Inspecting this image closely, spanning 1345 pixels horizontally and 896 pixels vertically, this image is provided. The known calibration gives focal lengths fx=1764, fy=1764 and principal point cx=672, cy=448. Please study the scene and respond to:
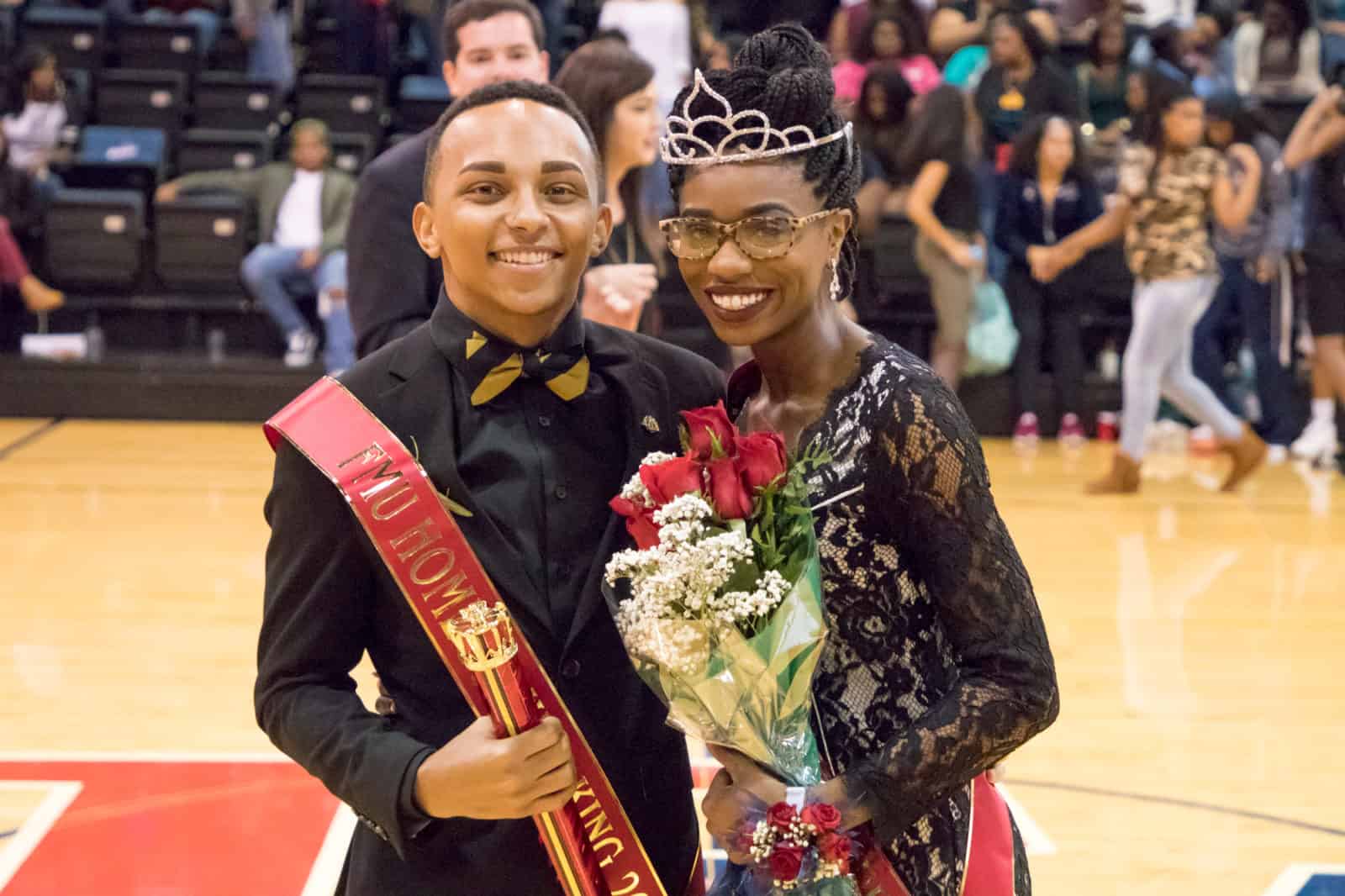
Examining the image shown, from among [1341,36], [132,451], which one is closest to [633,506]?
[132,451]

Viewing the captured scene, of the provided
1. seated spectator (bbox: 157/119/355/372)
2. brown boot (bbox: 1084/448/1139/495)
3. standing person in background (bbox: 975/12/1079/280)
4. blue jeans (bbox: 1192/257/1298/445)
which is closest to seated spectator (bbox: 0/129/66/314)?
seated spectator (bbox: 157/119/355/372)

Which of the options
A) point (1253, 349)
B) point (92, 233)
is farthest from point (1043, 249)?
point (92, 233)

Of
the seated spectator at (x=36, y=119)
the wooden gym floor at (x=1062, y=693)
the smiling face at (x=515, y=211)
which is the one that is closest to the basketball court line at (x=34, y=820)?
the wooden gym floor at (x=1062, y=693)

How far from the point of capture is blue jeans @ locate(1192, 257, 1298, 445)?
29.3ft

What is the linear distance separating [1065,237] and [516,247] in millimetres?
7656

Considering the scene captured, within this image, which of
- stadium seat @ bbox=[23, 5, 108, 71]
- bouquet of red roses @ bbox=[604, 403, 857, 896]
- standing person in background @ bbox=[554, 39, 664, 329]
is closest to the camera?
bouquet of red roses @ bbox=[604, 403, 857, 896]

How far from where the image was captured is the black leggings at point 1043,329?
934cm

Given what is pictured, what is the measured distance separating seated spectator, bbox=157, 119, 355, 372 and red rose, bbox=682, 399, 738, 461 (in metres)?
7.96

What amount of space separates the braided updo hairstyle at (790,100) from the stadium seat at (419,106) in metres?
8.69

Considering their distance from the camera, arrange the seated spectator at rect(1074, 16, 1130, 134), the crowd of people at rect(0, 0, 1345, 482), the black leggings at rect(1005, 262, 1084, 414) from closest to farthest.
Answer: the crowd of people at rect(0, 0, 1345, 482) → the black leggings at rect(1005, 262, 1084, 414) → the seated spectator at rect(1074, 16, 1130, 134)

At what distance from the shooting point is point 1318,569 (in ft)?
22.4

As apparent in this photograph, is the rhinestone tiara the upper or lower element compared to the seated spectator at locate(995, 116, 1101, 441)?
upper

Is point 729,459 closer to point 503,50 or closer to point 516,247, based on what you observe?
point 516,247

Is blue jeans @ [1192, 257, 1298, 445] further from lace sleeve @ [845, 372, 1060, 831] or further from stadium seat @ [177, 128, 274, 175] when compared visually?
lace sleeve @ [845, 372, 1060, 831]
